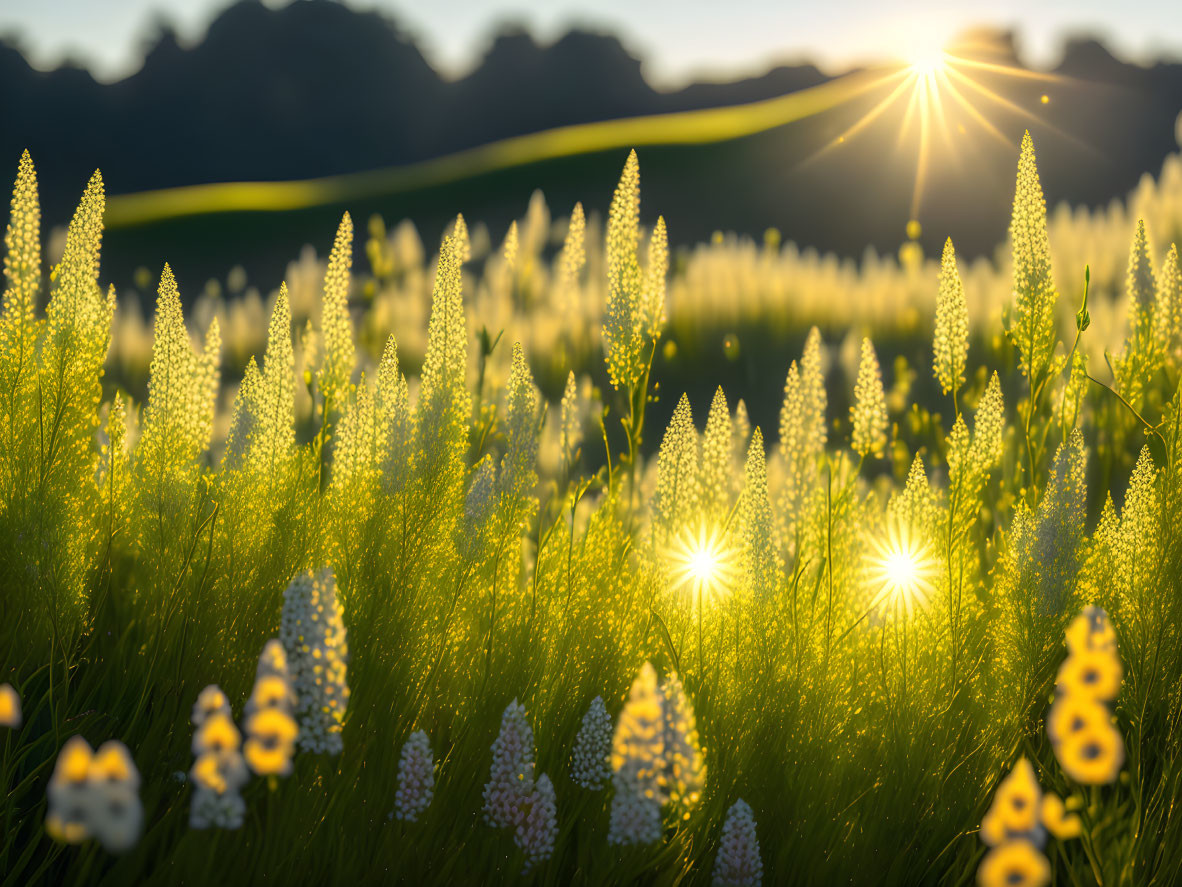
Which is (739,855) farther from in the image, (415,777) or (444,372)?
(444,372)

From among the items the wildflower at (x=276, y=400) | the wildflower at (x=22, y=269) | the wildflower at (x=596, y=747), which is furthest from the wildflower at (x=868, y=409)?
the wildflower at (x=22, y=269)

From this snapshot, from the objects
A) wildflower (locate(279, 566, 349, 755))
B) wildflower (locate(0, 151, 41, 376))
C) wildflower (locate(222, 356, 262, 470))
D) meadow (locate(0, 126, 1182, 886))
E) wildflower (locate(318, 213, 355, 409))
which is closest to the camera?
wildflower (locate(279, 566, 349, 755))

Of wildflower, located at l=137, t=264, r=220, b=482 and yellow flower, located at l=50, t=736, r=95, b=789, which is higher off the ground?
wildflower, located at l=137, t=264, r=220, b=482

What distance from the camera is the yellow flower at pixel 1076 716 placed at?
1061 millimetres

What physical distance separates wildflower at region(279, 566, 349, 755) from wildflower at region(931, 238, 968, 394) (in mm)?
1839

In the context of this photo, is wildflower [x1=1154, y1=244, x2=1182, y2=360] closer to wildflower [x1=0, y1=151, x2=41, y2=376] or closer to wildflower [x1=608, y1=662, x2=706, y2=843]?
wildflower [x1=608, y1=662, x2=706, y2=843]

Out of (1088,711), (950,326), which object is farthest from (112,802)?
(950,326)

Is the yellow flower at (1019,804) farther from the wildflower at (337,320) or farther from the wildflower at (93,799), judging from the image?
the wildflower at (337,320)

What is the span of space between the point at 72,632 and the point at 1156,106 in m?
18.7

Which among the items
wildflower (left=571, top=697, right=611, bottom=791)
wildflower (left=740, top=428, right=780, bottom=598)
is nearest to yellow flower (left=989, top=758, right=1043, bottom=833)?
wildflower (left=571, top=697, right=611, bottom=791)

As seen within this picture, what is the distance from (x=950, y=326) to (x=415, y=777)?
6.11 feet

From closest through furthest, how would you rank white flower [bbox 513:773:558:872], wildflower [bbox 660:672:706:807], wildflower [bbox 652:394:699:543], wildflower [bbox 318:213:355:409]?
wildflower [bbox 660:672:706:807], white flower [bbox 513:773:558:872], wildflower [bbox 652:394:699:543], wildflower [bbox 318:213:355:409]

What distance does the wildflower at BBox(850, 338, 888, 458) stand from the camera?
242 centimetres

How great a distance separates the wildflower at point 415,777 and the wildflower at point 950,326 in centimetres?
171
